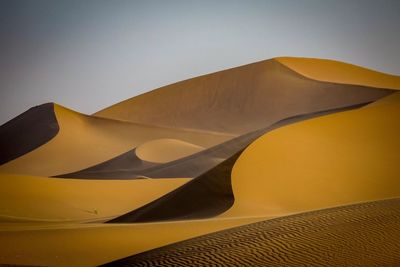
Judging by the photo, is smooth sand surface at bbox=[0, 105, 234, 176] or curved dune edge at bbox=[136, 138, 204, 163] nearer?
curved dune edge at bbox=[136, 138, 204, 163]

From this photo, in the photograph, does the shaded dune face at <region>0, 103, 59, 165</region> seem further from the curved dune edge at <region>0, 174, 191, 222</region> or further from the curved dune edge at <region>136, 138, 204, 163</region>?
the curved dune edge at <region>0, 174, 191, 222</region>

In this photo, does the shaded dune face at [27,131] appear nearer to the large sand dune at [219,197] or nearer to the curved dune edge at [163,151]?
the large sand dune at [219,197]

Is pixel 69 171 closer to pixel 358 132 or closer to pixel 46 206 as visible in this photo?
pixel 46 206

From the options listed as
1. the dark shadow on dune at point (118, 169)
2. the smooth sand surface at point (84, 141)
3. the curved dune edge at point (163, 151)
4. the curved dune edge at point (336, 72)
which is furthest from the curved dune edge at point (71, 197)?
the curved dune edge at point (336, 72)

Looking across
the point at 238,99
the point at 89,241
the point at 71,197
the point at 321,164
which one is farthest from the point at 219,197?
the point at 238,99

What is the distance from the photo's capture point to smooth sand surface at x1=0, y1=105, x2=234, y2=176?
34.0 m

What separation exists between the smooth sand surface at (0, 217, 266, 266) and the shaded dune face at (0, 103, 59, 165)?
2797cm

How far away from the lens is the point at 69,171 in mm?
32750

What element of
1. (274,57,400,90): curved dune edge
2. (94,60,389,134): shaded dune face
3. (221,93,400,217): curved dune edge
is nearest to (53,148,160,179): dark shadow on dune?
(94,60,389,134): shaded dune face

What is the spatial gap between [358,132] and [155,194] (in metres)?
8.46

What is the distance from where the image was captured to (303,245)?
5492 mm

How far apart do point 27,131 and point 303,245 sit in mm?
36050

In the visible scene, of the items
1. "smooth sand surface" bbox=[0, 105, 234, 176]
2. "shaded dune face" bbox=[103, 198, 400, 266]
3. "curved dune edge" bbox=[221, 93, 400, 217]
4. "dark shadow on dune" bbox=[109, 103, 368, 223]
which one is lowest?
"smooth sand surface" bbox=[0, 105, 234, 176]

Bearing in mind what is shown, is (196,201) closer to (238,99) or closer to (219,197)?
(219,197)
